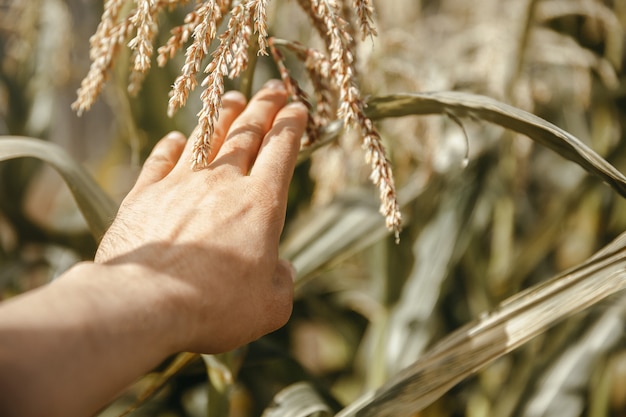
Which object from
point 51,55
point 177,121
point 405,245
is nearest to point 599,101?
point 405,245

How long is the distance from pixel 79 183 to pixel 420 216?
1.95 ft

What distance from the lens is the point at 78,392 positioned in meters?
0.41

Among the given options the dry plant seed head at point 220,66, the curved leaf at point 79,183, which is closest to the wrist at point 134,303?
the dry plant seed head at point 220,66

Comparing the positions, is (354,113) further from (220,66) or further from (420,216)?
(420,216)

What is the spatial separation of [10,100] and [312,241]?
813 mm

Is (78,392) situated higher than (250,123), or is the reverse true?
(250,123)

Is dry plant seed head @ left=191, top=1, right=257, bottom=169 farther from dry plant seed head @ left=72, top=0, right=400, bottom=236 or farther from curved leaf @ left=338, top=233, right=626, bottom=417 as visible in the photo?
curved leaf @ left=338, top=233, right=626, bottom=417

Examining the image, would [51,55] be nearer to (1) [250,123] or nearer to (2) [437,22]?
(1) [250,123]

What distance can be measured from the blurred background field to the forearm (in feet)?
0.77

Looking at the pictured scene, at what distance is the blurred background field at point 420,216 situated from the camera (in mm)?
904

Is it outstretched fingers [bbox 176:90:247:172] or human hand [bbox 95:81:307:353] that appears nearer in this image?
human hand [bbox 95:81:307:353]

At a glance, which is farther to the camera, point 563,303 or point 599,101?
point 599,101

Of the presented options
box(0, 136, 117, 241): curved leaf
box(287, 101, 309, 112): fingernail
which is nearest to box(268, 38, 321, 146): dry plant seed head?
box(287, 101, 309, 112): fingernail

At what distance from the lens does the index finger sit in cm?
58
